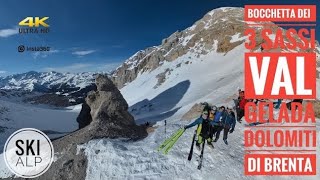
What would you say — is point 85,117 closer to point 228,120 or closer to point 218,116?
point 228,120

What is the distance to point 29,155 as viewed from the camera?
2352cm

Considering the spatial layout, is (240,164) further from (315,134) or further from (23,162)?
(23,162)

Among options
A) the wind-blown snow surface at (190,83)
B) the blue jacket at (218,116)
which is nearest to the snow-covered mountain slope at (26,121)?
the wind-blown snow surface at (190,83)

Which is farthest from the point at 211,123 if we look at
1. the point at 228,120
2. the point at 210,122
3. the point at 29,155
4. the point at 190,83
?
the point at 190,83

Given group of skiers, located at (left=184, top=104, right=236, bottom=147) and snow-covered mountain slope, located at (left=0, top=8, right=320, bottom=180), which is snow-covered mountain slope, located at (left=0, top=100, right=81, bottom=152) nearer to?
snow-covered mountain slope, located at (left=0, top=8, right=320, bottom=180)

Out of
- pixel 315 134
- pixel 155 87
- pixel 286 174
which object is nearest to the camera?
pixel 286 174

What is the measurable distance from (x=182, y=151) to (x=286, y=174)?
6383mm

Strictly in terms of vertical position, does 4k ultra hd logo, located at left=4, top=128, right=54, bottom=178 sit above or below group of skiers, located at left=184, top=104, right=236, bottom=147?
below

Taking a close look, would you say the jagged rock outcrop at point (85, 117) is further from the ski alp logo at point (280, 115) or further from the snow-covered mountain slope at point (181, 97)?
the ski alp logo at point (280, 115)

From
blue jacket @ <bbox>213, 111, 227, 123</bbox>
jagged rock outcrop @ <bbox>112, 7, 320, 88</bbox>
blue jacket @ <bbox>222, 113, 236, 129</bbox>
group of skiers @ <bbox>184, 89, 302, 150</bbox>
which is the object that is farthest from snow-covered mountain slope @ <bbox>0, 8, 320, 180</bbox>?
blue jacket @ <bbox>213, 111, 227, 123</bbox>

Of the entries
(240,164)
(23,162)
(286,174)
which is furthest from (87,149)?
(286,174)

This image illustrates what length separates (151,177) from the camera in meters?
19.1

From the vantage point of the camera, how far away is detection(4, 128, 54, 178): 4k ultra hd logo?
22.2 metres

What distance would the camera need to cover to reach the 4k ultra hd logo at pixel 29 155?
72.8ft
